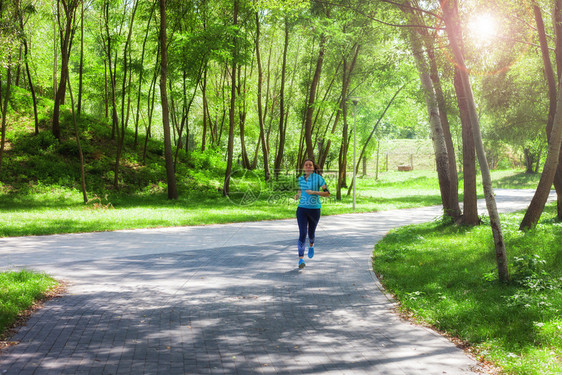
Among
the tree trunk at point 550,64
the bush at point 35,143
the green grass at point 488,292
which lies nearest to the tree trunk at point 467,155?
the green grass at point 488,292

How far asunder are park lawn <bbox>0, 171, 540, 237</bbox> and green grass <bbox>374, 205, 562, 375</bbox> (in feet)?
26.4

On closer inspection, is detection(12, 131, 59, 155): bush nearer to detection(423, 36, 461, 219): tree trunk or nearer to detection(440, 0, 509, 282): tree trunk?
detection(423, 36, 461, 219): tree trunk

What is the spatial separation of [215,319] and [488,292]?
3.80 meters

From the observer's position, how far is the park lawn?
46.8 feet

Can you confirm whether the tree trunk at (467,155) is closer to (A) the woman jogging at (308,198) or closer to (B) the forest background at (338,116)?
(B) the forest background at (338,116)

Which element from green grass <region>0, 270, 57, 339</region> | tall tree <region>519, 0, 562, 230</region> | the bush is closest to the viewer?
green grass <region>0, 270, 57, 339</region>

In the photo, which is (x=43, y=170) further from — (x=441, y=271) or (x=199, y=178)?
(x=441, y=271)

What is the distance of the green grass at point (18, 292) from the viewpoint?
5.45 meters

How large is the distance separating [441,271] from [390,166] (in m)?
71.9

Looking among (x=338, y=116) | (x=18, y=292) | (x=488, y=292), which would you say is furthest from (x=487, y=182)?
(x=338, y=116)

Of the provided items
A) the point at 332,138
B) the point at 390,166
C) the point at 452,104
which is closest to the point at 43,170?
the point at 332,138

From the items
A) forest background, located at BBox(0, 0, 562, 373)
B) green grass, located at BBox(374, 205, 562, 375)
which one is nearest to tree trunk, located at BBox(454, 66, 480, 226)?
forest background, located at BBox(0, 0, 562, 373)

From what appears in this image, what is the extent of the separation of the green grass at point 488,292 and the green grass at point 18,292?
191 inches

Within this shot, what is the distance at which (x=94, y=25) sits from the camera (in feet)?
80.7
